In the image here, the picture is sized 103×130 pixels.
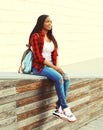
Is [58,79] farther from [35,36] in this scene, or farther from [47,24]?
[47,24]

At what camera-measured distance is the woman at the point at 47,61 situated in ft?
16.3

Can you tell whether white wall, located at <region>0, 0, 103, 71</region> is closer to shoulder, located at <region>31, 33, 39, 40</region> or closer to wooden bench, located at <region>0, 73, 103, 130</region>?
wooden bench, located at <region>0, 73, 103, 130</region>

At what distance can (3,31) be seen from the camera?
9914 mm

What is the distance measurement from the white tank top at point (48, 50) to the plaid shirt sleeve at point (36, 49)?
0.39 feet

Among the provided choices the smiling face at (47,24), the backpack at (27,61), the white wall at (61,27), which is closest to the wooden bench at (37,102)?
the backpack at (27,61)

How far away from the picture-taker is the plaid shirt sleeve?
4.94 meters

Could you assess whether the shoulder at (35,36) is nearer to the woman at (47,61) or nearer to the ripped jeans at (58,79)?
the woman at (47,61)

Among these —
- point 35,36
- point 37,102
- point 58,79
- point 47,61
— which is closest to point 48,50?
point 47,61

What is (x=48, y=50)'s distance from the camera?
511 centimetres

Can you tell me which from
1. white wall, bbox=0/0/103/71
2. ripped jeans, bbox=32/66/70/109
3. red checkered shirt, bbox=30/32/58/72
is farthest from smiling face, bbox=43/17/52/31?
white wall, bbox=0/0/103/71

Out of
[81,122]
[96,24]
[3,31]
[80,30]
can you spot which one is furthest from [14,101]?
[96,24]

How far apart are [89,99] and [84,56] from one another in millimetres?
8136

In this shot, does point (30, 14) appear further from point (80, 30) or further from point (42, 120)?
point (42, 120)

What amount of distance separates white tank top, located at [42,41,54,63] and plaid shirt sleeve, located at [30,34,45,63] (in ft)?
0.39
